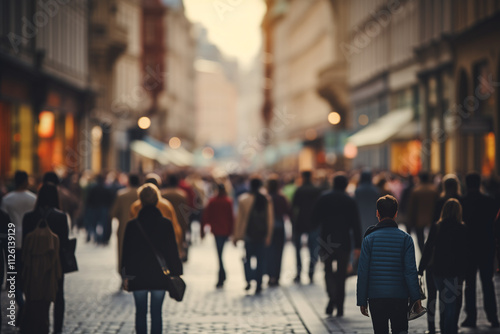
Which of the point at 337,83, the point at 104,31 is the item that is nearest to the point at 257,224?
the point at 104,31

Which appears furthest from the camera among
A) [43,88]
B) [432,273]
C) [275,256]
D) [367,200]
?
[43,88]

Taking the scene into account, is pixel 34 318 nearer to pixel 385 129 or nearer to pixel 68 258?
pixel 68 258

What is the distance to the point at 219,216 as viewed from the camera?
16.1 metres

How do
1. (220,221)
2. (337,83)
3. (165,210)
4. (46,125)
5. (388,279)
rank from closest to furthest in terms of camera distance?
(388,279), (165,210), (220,221), (46,125), (337,83)

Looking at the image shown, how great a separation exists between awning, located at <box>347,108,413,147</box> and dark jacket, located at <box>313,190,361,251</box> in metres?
25.0

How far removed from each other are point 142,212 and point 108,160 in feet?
149

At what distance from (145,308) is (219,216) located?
6995 millimetres

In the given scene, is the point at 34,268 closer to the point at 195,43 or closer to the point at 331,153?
the point at 331,153

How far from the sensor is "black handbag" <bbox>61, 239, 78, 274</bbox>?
9898 mm

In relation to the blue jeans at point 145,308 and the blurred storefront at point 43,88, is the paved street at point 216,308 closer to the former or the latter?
the blue jeans at point 145,308

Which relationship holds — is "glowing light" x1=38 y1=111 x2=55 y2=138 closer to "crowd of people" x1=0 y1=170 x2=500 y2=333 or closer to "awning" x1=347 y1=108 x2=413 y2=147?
"awning" x1=347 y1=108 x2=413 y2=147

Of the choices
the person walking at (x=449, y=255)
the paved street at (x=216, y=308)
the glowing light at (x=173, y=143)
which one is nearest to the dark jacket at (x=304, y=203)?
the paved street at (x=216, y=308)

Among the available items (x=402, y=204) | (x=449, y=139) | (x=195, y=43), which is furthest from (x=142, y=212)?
(x=195, y=43)

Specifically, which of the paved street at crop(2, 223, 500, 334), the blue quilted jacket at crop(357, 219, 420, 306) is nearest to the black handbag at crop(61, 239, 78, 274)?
the paved street at crop(2, 223, 500, 334)
